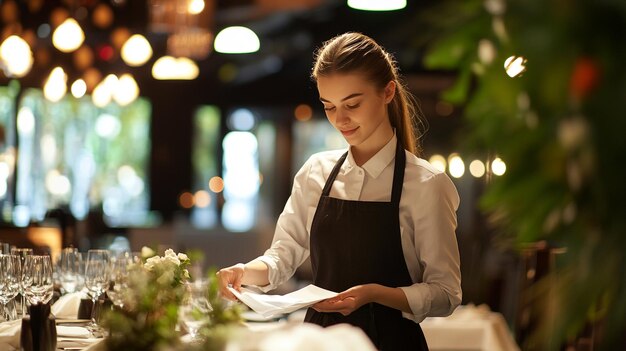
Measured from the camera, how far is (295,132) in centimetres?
1546

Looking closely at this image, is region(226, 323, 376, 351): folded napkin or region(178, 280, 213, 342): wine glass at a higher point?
region(226, 323, 376, 351): folded napkin

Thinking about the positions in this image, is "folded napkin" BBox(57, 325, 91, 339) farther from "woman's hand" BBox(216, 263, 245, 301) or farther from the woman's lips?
the woman's lips

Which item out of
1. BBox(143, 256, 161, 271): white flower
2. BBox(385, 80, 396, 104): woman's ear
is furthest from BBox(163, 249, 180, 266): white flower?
BBox(385, 80, 396, 104): woman's ear

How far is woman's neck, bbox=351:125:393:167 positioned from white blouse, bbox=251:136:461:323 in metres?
0.02

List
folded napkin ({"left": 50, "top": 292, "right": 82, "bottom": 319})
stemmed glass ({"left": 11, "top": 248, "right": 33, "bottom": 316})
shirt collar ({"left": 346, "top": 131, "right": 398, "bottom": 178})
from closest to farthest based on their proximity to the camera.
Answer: shirt collar ({"left": 346, "top": 131, "right": 398, "bottom": 178}) < stemmed glass ({"left": 11, "top": 248, "right": 33, "bottom": 316}) < folded napkin ({"left": 50, "top": 292, "right": 82, "bottom": 319})

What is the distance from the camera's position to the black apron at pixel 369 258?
297cm

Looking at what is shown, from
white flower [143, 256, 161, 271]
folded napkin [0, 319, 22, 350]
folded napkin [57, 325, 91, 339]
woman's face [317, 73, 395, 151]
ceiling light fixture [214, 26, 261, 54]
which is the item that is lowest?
folded napkin [57, 325, 91, 339]

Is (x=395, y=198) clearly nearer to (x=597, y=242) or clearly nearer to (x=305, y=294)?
(x=305, y=294)

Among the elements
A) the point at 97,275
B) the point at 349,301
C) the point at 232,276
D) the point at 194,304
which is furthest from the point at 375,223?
the point at 97,275

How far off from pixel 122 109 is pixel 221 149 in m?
1.69

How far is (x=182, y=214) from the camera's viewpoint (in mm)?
15891

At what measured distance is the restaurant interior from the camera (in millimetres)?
1349

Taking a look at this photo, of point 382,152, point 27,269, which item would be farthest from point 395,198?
point 27,269

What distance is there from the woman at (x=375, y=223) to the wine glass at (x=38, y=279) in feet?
2.07
